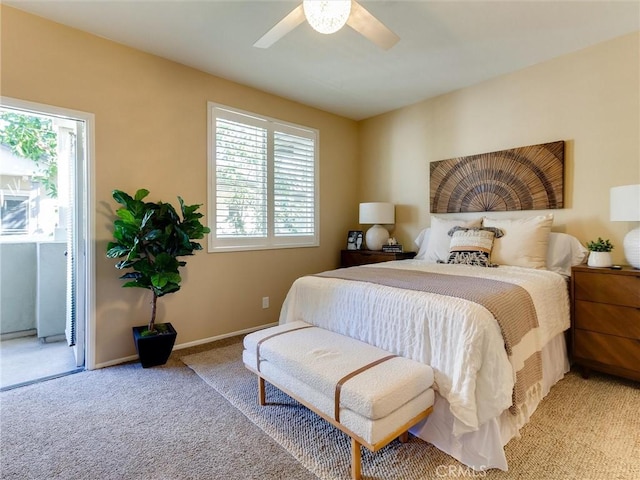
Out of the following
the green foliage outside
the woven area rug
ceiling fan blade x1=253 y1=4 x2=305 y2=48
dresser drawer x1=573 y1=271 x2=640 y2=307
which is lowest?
the woven area rug

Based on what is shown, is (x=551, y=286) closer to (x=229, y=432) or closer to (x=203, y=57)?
(x=229, y=432)

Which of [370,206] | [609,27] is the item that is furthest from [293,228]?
[609,27]

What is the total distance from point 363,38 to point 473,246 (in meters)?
1.93

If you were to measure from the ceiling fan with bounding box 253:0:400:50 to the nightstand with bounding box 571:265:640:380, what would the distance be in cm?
212

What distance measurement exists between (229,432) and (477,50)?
10.9 feet

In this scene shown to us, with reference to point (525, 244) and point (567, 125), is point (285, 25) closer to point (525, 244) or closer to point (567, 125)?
point (525, 244)

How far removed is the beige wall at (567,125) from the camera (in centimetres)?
254

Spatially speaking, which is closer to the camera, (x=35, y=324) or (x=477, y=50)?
(x=477, y=50)

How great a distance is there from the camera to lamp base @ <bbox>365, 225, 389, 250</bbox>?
3.96 meters

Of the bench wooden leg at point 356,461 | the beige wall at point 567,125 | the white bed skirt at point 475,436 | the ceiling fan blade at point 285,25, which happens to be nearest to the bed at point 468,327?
the white bed skirt at point 475,436

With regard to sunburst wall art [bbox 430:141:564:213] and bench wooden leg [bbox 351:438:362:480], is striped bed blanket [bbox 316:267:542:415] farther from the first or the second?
sunburst wall art [bbox 430:141:564:213]

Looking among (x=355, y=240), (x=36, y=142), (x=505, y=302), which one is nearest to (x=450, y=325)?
(x=505, y=302)

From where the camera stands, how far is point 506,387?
1.52 metres

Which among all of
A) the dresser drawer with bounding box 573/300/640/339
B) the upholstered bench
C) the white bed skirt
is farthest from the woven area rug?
the dresser drawer with bounding box 573/300/640/339
